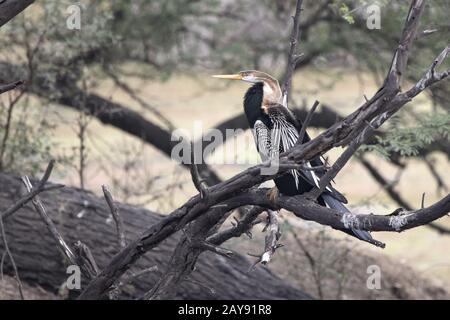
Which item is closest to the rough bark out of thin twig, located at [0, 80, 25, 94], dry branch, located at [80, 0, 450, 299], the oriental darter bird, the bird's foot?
the oriental darter bird

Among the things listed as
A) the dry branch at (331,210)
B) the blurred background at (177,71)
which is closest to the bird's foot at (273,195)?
the dry branch at (331,210)

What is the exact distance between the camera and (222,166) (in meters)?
6.77

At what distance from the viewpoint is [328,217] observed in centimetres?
286

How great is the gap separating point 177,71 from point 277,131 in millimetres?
3830

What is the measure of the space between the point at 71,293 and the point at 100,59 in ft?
6.83

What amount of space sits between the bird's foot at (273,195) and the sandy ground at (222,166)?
6.87ft

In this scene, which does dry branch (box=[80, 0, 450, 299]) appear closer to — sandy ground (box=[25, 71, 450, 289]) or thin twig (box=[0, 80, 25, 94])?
thin twig (box=[0, 80, 25, 94])

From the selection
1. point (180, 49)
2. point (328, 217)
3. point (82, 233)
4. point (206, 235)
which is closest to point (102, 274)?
point (206, 235)

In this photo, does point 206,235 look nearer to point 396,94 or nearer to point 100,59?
point 396,94

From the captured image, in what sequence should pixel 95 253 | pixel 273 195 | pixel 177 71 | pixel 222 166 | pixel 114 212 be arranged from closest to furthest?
pixel 273 195
pixel 114 212
pixel 95 253
pixel 222 166
pixel 177 71

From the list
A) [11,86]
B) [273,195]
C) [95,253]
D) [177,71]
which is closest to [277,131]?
[273,195]

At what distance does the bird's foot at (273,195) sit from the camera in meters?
3.03

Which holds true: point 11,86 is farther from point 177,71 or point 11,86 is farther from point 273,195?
point 177,71

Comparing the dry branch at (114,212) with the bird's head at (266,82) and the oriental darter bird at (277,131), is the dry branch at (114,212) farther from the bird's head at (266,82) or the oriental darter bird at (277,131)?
the bird's head at (266,82)
